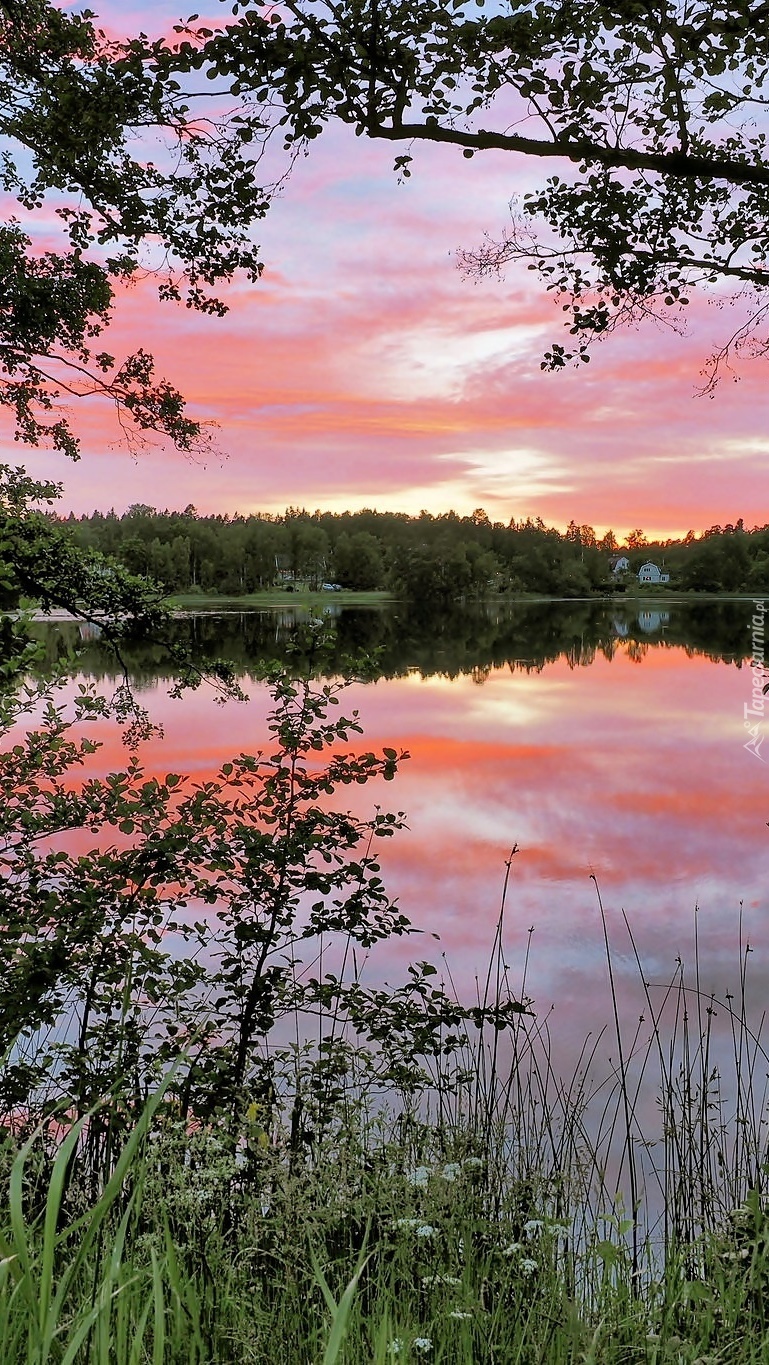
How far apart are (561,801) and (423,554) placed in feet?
245

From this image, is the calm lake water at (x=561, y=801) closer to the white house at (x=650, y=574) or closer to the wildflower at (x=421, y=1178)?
the wildflower at (x=421, y=1178)

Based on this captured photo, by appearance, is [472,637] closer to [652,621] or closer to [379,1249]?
[652,621]

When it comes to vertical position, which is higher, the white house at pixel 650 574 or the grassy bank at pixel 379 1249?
the white house at pixel 650 574

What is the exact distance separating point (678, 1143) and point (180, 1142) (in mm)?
2339

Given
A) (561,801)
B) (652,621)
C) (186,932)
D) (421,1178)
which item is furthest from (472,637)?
(421,1178)

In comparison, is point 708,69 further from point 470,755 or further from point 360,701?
point 360,701

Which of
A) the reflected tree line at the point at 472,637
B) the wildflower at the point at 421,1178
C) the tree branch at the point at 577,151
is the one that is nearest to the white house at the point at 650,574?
the reflected tree line at the point at 472,637

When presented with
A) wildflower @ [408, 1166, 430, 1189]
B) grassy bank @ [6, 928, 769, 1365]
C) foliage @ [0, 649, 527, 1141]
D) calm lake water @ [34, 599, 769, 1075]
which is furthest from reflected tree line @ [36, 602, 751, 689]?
wildflower @ [408, 1166, 430, 1189]

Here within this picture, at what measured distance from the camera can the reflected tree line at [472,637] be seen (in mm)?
41344

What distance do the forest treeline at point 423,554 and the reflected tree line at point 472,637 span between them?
11.7 feet

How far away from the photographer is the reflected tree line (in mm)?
41344

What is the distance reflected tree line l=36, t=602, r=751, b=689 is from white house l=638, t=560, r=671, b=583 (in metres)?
16.9

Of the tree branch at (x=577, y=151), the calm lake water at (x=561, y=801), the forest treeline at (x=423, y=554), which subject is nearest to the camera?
the tree branch at (x=577, y=151)

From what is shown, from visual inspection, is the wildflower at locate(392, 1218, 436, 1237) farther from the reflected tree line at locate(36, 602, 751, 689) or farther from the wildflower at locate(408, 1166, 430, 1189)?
the reflected tree line at locate(36, 602, 751, 689)
